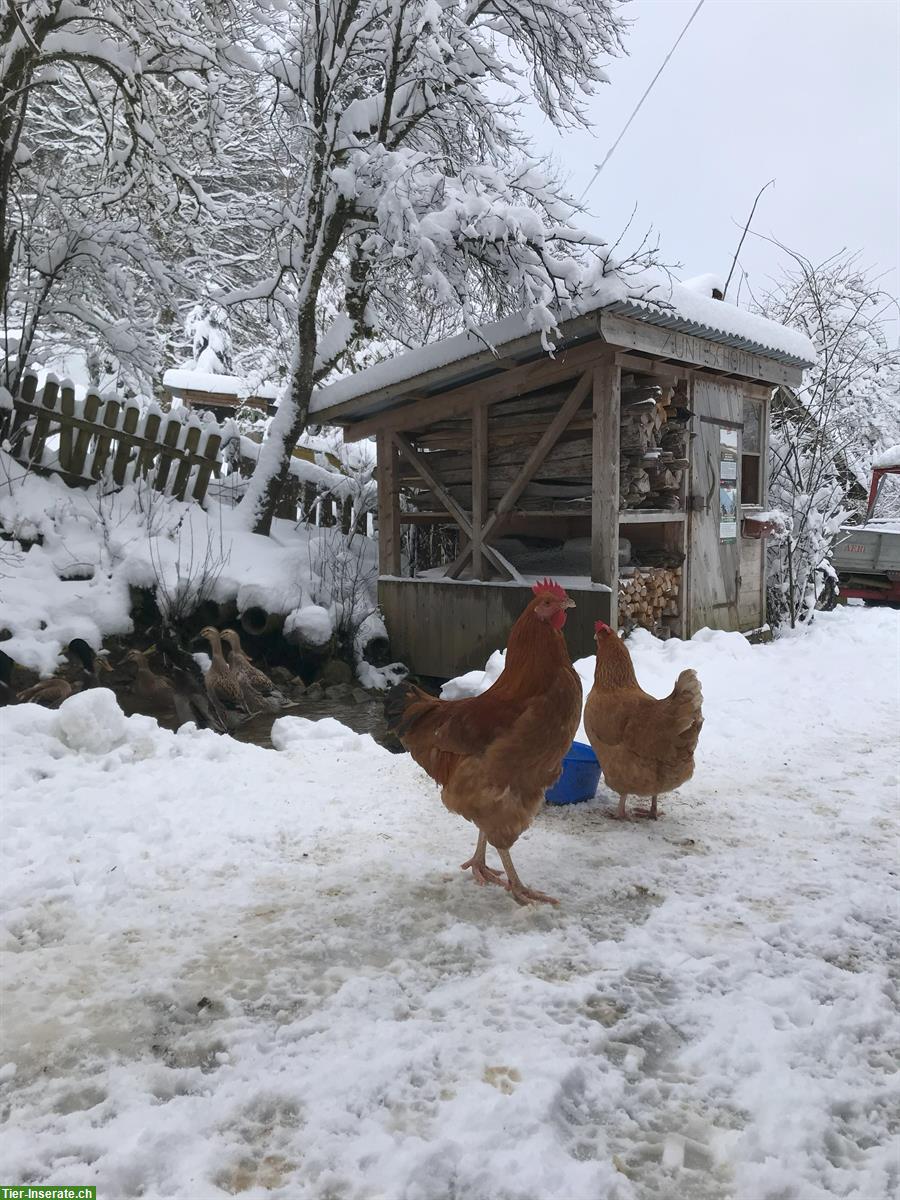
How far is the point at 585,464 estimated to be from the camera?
7992mm

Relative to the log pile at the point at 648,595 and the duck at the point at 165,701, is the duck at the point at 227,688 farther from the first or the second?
the log pile at the point at 648,595

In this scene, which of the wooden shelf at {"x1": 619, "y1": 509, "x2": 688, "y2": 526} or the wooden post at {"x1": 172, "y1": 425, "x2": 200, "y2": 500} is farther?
the wooden post at {"x1": 172, "y1": 425, "x2": 200, "y2": 500}

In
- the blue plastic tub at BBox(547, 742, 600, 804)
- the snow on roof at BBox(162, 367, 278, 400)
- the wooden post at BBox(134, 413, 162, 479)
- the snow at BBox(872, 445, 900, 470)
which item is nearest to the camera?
the blue plastic tub at BBox(547, 742, 600, 804)

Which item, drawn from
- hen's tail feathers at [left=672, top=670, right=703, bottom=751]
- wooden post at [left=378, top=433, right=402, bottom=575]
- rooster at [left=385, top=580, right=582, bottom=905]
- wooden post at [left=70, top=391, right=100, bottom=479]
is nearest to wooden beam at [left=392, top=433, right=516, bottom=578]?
wooden post at [left=378, top=433, right=402, bottom=575]

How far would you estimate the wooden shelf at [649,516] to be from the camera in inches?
307

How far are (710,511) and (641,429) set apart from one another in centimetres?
180

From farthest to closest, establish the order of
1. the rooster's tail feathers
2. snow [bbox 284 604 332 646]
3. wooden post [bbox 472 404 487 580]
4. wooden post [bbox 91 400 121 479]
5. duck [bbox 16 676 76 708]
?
wooden post [bbox 91 400 121 479], snow [bbox 284 604 332 646], wooden post [bbox 472 404 487 580], duck [bbox 16 676 76 708], the rooster's tail feathers

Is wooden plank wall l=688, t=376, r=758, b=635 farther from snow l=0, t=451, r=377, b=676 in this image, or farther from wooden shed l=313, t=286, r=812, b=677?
snow l=0, t=451, r=377, b=676

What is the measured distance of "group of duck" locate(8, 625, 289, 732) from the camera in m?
6.95

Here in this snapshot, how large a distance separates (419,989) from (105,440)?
8742 millimetres

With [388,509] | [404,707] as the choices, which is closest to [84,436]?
[388,509]

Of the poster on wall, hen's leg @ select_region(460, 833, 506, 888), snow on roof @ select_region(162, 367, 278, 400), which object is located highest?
snow on roof @ select_region(162, 367, 278, 400)

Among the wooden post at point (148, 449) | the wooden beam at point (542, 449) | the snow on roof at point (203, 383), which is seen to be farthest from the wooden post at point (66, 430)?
the snow on roof at point (203, 383)

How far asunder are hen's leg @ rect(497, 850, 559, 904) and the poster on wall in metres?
6.95
